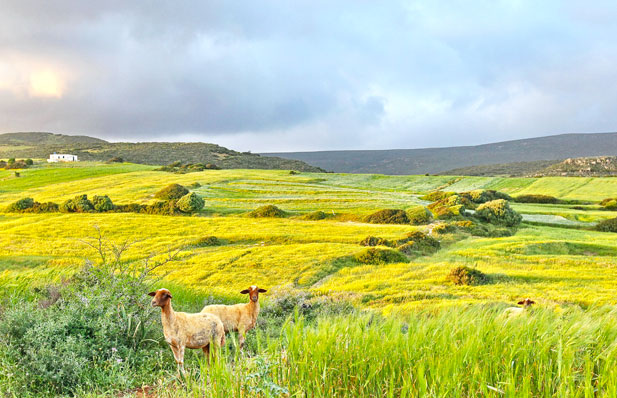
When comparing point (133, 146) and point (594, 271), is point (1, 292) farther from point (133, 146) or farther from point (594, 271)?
point (133, 146)

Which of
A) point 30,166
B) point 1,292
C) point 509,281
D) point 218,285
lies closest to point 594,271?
point 509,281

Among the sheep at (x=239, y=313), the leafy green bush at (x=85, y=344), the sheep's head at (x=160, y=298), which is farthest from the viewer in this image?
the sheep at (x=239, y=313)

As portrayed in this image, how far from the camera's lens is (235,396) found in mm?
3648

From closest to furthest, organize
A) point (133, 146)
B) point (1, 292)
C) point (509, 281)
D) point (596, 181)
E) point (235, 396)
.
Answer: point (235, 396), point (1, 292), point (509, 281), point (596, 181), point (133, 146)

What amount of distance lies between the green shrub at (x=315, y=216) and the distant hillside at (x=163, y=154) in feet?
138

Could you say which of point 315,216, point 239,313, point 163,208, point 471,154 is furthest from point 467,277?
point 471,154

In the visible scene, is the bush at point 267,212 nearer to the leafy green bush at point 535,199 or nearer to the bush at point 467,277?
the bush at point 467,277

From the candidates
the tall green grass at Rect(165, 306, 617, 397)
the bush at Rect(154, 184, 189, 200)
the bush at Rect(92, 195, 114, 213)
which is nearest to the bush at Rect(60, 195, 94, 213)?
the bush at Rect(92, 195, 114, 213)

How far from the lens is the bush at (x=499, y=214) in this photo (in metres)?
29.1

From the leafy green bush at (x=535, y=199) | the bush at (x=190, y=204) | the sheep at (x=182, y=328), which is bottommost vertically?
the leafy green bush at (x=535, y=199)

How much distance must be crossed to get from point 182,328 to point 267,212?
80.5 feet

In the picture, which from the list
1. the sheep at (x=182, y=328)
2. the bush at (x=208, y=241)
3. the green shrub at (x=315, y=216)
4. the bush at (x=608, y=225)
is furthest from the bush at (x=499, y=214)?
the sheep at (x=182, y=328)

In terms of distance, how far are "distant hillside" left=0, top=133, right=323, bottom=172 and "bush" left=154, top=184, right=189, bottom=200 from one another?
35051 millimetres

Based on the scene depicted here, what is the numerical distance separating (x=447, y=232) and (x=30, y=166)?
1992 inches
